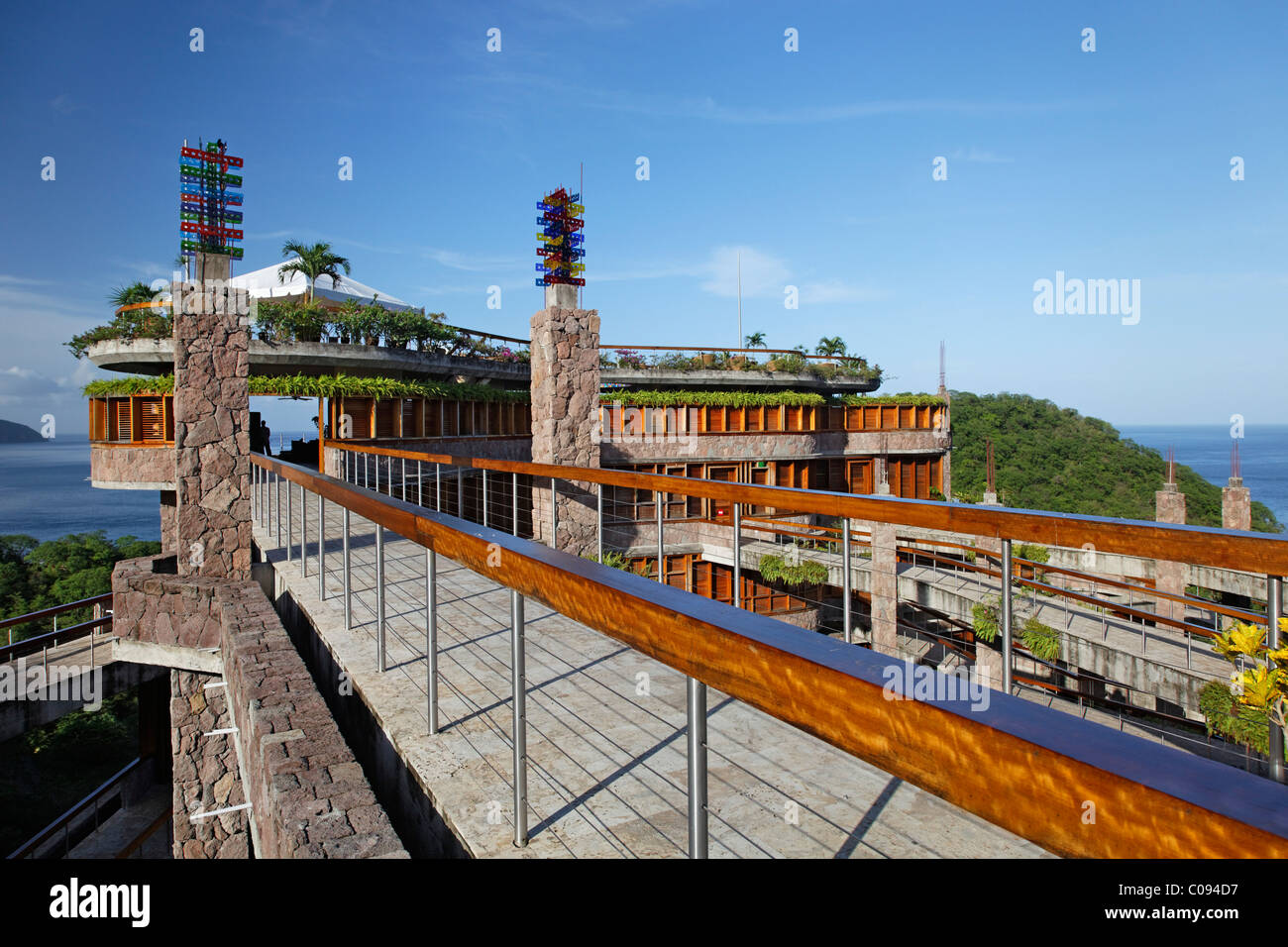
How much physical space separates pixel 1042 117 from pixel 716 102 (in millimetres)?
13660

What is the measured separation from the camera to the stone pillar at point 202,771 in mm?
9031

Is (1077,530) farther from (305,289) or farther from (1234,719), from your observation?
(305,289)

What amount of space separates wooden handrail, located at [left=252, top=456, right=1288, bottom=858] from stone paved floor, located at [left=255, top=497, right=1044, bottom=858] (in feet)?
4.30

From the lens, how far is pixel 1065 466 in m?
46.2

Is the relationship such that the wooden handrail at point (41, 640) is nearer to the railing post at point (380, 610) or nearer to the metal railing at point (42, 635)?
the metal railing at point (42, 635)

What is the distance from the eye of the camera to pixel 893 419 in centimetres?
2627

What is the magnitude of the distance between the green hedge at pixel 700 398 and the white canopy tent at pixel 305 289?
784cm

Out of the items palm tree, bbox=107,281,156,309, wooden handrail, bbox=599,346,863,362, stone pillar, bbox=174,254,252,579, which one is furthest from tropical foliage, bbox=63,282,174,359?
wooden handrail, bbox=599,346,863,362

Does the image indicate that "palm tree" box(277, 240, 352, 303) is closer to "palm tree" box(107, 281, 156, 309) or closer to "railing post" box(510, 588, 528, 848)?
"palm tree" box(107, 281, 156, 309)

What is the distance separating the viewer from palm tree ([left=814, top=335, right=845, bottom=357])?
101 feet

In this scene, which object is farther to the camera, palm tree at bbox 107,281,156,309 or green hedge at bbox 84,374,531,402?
palm tree at bbox 107,281,156,309

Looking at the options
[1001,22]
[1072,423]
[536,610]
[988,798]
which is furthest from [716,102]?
[1072,423]

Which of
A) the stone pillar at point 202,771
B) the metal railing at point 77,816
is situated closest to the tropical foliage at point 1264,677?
the stone pillar at point 202,771
